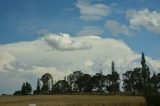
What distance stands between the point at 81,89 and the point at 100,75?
1130cm

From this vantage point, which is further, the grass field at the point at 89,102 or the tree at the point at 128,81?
the tree at the point at 128,81

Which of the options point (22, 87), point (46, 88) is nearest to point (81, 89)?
point (46, 88)

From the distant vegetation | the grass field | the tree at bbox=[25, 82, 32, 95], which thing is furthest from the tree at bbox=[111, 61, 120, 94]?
the grass field

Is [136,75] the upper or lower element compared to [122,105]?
upper

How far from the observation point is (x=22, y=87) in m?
168

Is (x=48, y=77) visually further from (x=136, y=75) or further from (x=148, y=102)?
(x=148, y=102)

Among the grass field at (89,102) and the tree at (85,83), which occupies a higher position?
the tree at (85,83)

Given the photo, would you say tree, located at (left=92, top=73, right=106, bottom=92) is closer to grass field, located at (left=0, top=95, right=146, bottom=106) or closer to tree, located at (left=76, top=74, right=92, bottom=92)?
tree, located at (left=76, top=74, right=92, bottom=92)

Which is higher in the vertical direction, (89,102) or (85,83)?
(85,83)

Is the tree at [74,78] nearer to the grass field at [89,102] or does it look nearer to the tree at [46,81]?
the tree at [46,81]

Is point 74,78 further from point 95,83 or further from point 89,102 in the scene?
point 89,102

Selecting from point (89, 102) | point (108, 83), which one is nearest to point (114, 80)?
point (108, 83)

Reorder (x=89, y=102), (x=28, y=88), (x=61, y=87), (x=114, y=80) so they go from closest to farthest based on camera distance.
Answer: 1. (x=89, y=102)
2. (x=114, y=80)
3. (x=28, y=88)
4. (x=61, y=87)

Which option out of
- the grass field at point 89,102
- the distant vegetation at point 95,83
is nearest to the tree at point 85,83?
the distant vegetation at point 95,83
